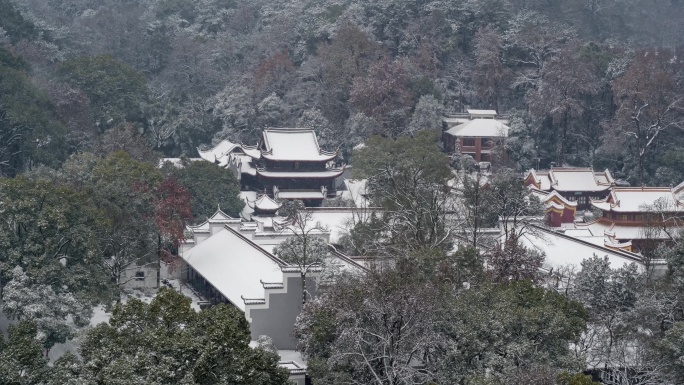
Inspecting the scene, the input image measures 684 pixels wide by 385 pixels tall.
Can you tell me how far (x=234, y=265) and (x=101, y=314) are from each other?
160 inches

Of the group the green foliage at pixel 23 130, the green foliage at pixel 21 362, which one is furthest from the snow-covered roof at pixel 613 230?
the green foliage at pixel 21 362

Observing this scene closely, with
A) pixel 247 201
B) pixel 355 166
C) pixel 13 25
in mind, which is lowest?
pixel 247 201

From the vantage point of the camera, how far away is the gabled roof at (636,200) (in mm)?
44531

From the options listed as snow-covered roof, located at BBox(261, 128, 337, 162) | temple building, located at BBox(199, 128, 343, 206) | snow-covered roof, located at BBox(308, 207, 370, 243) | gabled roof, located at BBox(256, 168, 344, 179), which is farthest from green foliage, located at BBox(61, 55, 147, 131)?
snow-covered roof, located at BBox(308, 207, 370, 243)

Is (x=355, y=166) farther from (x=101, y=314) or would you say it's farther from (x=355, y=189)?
(x=101, y=314)

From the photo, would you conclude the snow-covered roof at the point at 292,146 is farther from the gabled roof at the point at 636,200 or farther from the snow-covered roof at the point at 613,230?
the gabled roof at the point at 636,200

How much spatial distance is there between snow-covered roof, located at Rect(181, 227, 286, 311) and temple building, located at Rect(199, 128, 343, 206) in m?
13.2

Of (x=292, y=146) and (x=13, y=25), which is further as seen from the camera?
(x=13, y=25)

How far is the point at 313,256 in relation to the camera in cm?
3272

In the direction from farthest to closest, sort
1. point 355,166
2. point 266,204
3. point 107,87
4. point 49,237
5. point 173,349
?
point 107,87
point 355,166
point 266,204
point 49,237
point 173,349

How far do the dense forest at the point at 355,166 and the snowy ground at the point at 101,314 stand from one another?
69cm

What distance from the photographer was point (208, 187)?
47750 mm

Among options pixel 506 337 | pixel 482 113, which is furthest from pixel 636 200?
pixel 506 337

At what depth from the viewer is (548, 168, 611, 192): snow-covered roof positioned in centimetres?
5166
